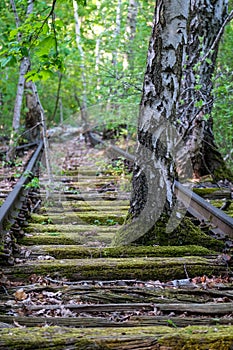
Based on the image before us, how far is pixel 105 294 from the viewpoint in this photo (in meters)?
2.78

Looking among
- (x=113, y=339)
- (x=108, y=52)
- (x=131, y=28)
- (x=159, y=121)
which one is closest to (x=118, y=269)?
(x=113, y=339)

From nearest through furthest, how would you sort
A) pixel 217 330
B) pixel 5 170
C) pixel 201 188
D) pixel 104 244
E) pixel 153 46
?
pixel 217 330
pixel 153 46
pixel 104 244
pixel 201 188
pixel 5 170

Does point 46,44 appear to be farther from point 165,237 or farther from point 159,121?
point 165,237

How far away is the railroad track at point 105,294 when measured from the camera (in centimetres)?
212

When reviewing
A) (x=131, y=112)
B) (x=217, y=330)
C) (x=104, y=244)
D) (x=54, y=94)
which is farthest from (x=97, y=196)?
(x=54, y=94)

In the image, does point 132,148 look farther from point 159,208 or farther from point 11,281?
point 11,281

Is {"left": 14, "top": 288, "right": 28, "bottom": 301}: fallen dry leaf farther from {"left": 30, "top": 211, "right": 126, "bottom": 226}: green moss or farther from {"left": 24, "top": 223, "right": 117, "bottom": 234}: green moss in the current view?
{"left": 30, "top": 211, "right": 126, "bottom": 226}: green moss

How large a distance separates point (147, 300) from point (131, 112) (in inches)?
353

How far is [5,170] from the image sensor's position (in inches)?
356

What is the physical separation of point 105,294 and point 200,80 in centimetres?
513

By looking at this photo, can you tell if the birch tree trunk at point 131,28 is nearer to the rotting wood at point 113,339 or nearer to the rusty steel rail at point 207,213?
the rusty steel rail at point 207,213

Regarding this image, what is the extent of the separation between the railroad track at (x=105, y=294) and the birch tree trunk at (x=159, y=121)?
35 cm

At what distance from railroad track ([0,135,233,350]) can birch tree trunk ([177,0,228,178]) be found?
2952 mm

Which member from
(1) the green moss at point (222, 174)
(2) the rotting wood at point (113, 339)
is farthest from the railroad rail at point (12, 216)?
(1) the green moss at point (222, 174)
